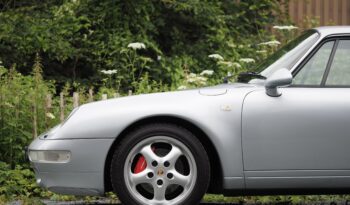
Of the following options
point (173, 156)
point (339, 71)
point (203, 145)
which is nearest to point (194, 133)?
point (203, 145)

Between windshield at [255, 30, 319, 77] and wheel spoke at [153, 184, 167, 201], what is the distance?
1.15 m

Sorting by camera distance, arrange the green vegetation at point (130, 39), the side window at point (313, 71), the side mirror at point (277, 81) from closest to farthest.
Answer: the side mirror at point (277, 81)
the side window at point (313, 71)
the green vegetation at point (130, 39)

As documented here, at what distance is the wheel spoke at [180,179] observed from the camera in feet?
19.8

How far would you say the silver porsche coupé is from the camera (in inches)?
238

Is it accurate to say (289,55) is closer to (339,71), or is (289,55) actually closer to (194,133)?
(339,71)

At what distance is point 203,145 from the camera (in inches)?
244

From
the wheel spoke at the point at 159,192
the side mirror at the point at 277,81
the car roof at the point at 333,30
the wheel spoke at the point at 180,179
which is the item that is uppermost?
the car roof at the point at 333,30

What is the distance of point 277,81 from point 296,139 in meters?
0.42

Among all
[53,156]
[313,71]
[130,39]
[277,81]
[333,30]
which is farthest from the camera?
[130,39]

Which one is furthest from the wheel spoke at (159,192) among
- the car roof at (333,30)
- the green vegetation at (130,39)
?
the green vegetation at (130,39)

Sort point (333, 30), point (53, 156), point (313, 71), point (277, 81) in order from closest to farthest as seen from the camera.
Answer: point (277, 81) < point (53, 156) < point (313, 71) < point (333, 30)

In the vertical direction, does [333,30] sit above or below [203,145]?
above

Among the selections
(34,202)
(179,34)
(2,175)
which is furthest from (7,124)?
(179,34)

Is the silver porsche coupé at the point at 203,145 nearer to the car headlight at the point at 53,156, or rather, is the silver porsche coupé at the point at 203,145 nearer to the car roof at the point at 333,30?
the car headlight at the point at 53,156
